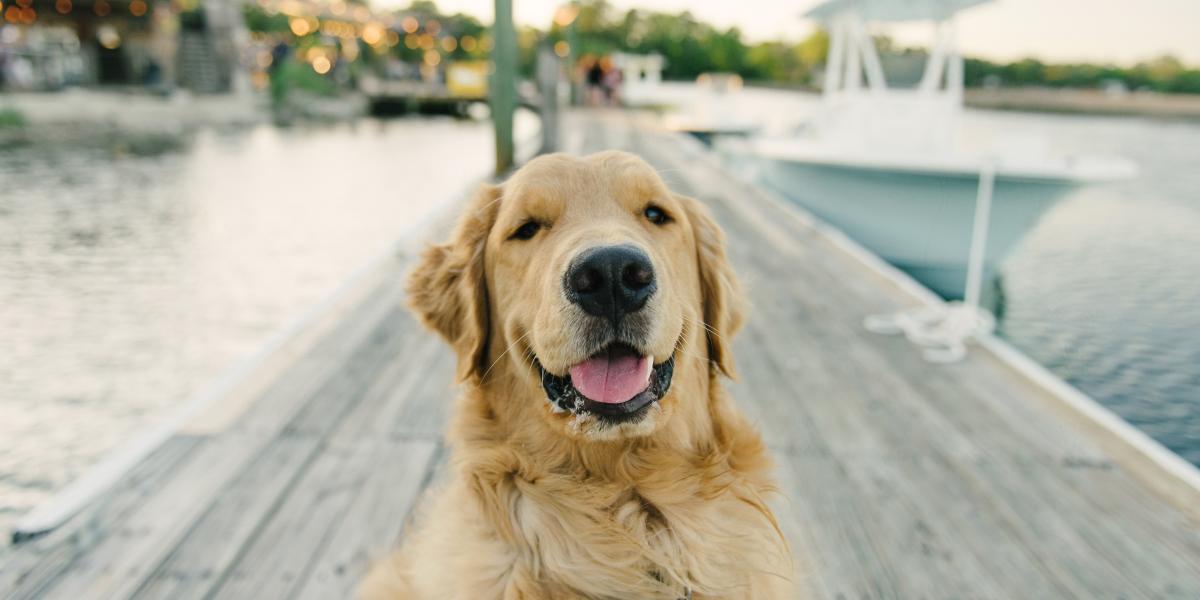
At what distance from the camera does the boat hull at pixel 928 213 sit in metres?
10.1

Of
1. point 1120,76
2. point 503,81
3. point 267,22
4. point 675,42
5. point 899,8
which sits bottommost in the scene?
point 503,81

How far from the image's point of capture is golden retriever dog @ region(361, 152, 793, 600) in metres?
1.95

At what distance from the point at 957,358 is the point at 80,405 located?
20.6 feet


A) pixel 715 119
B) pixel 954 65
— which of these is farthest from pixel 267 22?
pixel 954 65

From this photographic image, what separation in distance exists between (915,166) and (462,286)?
31.2ft

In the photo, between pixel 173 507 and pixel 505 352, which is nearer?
pixel 505 352

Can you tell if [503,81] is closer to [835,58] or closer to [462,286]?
[835,58]

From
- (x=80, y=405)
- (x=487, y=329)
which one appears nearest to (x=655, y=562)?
(x=487, y=329)

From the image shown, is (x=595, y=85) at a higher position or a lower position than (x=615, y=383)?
higher

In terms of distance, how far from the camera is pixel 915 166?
10.5 metres

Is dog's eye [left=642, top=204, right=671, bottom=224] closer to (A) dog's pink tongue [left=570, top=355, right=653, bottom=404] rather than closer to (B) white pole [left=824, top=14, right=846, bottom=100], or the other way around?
→ (A) dog's pink tongue [left=570, top=355, right=653, bottom=404]

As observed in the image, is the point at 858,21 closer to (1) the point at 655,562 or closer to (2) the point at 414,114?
(1) the point at 655,562

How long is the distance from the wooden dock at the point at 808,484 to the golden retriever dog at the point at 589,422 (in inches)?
14.7

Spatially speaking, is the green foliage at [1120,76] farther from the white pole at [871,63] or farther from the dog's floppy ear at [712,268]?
the dog's floppy ear at [712,268]
